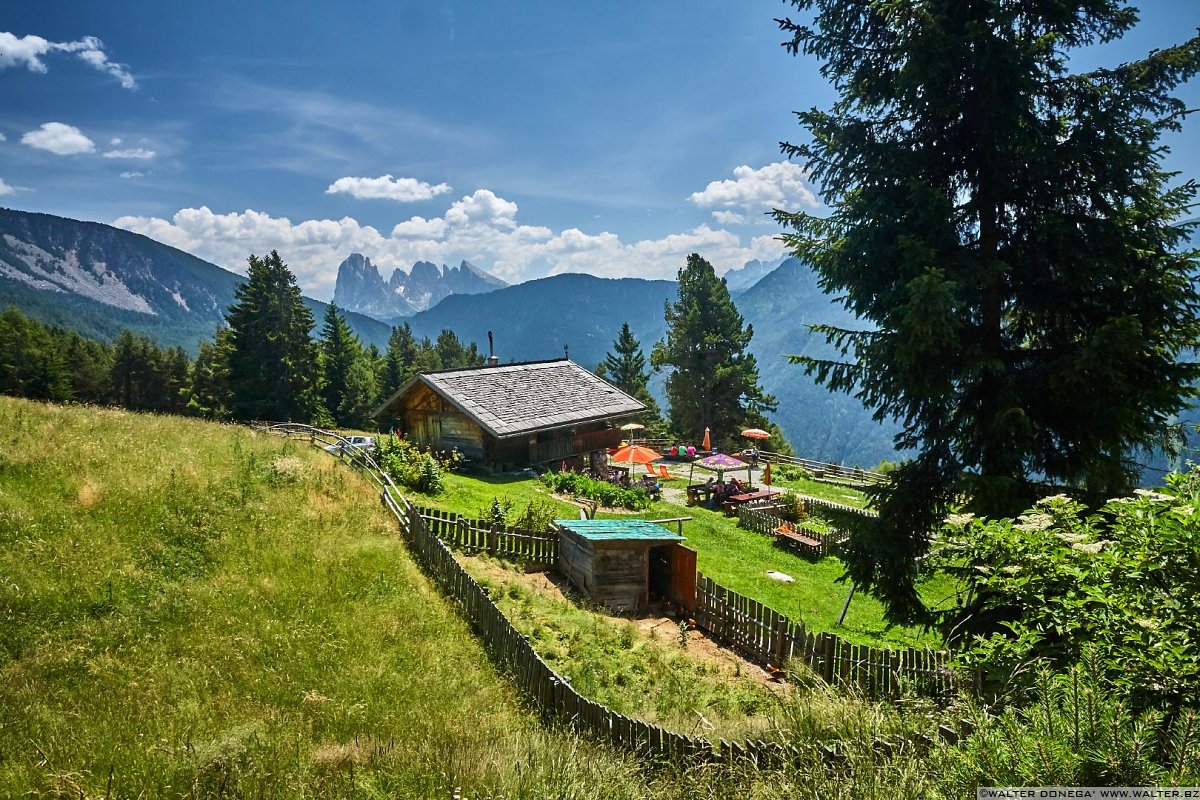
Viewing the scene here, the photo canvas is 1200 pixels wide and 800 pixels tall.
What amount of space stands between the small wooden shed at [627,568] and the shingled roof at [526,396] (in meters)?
13.0

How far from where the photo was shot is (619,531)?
14.1 meters

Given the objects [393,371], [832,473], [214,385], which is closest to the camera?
[832,473]

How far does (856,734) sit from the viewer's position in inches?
195

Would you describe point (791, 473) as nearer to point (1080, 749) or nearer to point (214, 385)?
point (1080, 749)

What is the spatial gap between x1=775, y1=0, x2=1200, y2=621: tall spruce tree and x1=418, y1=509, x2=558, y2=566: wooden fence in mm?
7897

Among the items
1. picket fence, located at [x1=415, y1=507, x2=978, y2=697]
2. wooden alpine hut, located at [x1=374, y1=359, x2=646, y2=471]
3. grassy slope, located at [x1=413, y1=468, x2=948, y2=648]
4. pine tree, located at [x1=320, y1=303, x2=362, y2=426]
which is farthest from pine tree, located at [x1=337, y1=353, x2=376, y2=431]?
picket fence, located at [x1=415, y1=507, x2=978, y2=697]

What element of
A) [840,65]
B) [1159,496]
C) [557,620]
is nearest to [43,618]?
[557,620]

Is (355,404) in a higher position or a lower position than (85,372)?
lower

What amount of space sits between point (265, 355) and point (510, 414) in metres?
30.2

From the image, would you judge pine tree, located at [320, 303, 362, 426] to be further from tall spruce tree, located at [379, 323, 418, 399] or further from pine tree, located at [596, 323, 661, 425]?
pine tree, located at [596, 323, 661, 425]

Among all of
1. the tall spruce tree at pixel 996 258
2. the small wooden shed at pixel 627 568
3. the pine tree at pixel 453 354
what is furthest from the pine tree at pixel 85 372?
the tall spruce tree at pixel 996 258

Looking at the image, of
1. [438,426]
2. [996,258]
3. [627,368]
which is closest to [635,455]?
[438,426]

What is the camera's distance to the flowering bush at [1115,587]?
392 centimetres

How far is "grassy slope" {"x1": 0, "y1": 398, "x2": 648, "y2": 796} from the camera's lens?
5.59 m
